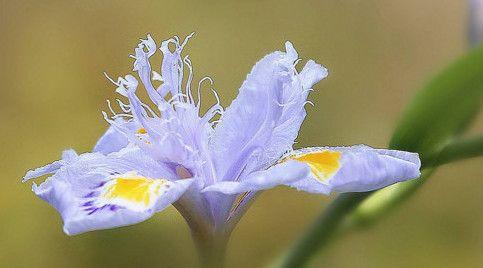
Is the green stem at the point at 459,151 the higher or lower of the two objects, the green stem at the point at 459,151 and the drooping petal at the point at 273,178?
the lower

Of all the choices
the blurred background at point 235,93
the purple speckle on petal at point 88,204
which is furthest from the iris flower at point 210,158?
the blurred background at point 235,93

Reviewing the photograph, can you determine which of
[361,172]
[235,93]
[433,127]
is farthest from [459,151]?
[235,93]

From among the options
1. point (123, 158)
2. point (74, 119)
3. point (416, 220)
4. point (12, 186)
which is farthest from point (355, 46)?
point (123, 158)

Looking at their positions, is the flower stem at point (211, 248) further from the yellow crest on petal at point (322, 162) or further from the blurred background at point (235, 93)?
the blurred background at point (235, 93)

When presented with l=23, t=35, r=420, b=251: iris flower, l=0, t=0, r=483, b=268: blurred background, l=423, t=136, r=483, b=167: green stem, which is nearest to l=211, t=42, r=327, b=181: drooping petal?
l=23, t=35, r=420, b=251: iris flower

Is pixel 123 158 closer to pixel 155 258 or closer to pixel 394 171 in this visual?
pixel 394 171

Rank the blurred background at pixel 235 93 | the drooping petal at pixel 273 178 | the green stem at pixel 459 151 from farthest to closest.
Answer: the blurred background at pixel 235 93 < the green stem at pixel 459 151 < the drooping petal at pixel 273 178
